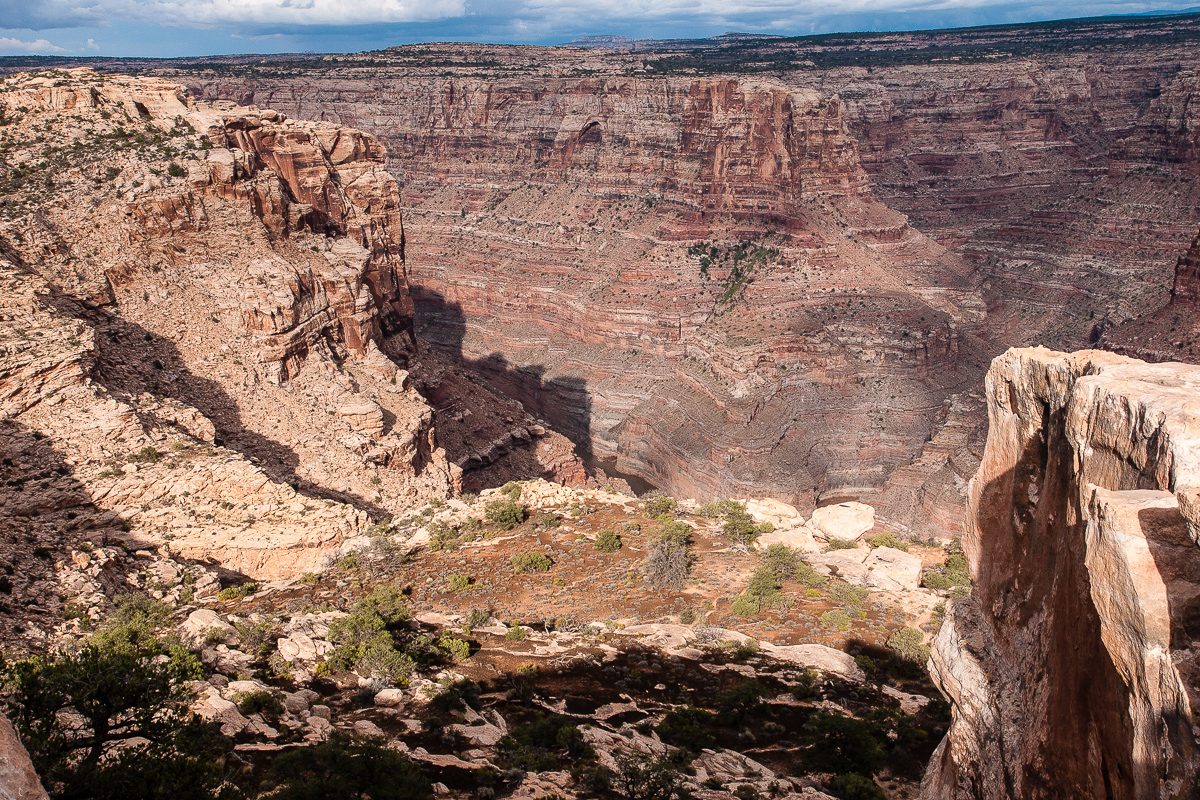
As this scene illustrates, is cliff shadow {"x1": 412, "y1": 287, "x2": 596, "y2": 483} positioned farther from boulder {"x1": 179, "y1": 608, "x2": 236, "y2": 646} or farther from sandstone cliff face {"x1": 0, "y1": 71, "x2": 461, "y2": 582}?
boulder {"x1": 179, "y1": 608, "x2": 236, "y2": 646}

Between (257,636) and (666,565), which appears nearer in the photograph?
(257,636)

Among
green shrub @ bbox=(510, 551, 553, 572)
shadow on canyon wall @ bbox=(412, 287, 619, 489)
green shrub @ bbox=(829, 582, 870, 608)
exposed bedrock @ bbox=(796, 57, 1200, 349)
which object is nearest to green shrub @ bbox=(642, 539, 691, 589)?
green shrub @ bbox=(510, 551, 553, 572)

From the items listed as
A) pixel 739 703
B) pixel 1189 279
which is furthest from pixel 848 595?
pixel 1189 279

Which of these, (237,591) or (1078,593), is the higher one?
(1078,593)

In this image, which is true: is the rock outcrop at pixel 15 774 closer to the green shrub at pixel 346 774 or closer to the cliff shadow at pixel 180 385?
the green shrub at pixel 346 774

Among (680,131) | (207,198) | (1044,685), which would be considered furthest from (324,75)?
(1044,685)

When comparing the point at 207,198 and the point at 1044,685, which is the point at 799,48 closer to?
the point at 207,198

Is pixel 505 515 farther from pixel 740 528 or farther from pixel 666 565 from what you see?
pixel 740 528
